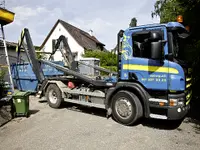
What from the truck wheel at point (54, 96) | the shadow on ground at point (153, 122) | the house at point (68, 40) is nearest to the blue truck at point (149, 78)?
the shadow on ground at point (153, 122)

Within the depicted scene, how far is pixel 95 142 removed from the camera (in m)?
4.09

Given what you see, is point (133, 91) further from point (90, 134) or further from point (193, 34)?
point (193, 34)

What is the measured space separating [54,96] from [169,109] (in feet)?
15.1

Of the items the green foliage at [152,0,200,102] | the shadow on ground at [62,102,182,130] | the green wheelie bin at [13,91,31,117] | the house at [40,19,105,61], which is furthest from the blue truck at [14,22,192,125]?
the house at [40,19,105,61]

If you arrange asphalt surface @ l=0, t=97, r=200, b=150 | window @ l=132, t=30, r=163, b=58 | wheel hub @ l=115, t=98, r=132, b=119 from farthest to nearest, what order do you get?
wheel hub @ l=115, t=98, r=132, b=119, window @ l=132, t=30, r=163, b=58, asphalt surface @ l=0, t=97, r=200, b=150

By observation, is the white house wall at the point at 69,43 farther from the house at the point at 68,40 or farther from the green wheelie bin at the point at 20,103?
the green wheelie bin at the point at 20,103

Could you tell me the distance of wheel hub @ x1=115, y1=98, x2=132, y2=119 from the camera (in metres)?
5.04

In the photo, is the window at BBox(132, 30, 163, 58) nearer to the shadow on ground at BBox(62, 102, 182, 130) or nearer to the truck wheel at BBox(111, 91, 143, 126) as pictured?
the truck wheel at BBox(111, 91, 143, 126)

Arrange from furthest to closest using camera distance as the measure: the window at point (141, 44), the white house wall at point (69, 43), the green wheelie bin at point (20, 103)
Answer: the white house wall at point (69, 43)
the green wheelie bin at point (20, 103)
the window at point (141, 44)

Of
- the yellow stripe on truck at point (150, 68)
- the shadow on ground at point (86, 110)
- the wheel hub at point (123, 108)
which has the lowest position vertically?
the shadow on ground at point (86, 110)

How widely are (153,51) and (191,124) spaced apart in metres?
2.73

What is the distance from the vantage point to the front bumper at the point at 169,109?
14.4 ft

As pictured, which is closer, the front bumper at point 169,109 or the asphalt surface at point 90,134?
the asphalt surface at point 90,134

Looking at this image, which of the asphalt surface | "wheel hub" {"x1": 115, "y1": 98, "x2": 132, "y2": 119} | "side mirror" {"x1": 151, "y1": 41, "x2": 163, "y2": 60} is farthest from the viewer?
"wheel hub" {"x1": 115, "y1": 98, "x2": 132, "y2": 119}
